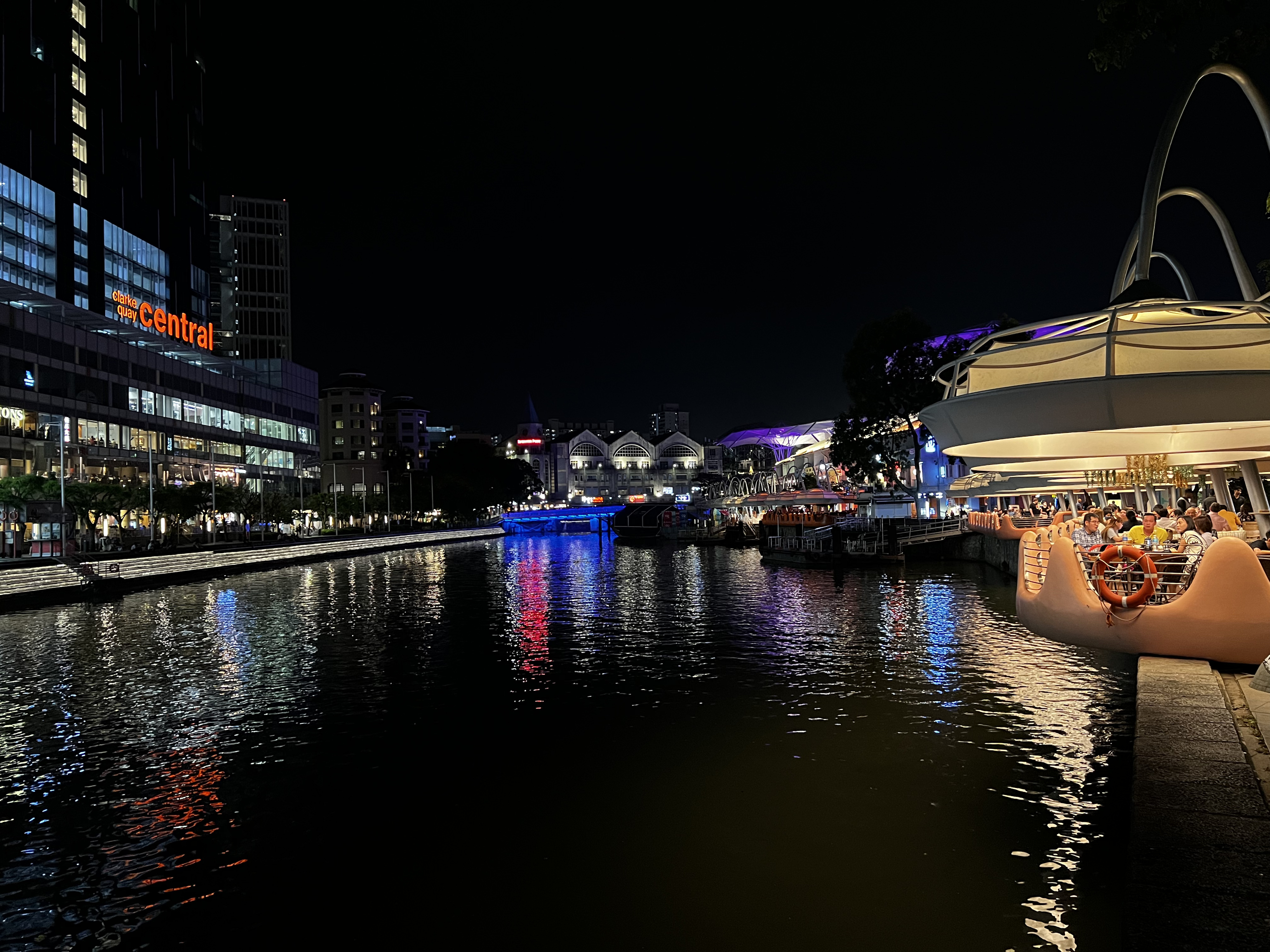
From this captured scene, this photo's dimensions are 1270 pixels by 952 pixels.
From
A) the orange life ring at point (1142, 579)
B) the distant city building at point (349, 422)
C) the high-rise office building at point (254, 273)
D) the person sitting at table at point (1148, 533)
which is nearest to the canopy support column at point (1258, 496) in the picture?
the person sitting at table at point (1148, 533)

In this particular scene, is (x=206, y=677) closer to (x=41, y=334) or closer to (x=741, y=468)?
(x=41, y=334)

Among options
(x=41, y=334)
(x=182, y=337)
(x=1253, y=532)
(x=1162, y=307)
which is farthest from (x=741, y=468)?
(x=1162, y=307)

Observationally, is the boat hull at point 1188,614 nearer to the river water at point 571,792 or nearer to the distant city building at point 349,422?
the river water at point 571,792

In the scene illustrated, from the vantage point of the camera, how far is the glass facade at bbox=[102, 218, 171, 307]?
270 feet

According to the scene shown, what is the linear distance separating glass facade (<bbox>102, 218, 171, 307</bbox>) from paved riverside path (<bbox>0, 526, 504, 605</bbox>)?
30394mm

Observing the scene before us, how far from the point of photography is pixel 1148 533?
16.7 metres

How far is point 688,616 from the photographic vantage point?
3022 centimetres

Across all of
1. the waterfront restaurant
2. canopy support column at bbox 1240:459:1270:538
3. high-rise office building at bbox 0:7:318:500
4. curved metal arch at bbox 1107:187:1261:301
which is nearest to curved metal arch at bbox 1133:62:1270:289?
curved metal arch at bbox 1107:187:1261:301

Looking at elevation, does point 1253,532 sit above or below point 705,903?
above

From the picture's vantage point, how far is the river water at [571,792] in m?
8.31

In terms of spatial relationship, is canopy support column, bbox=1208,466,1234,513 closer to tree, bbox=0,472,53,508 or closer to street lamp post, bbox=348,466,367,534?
tree, bbox=0,472,53,508

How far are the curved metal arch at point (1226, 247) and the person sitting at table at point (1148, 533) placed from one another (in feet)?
13.6

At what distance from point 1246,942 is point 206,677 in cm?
2004

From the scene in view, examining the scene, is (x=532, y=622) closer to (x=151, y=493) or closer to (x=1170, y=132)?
(x=1170, y=132)
